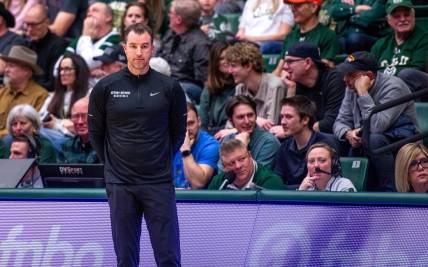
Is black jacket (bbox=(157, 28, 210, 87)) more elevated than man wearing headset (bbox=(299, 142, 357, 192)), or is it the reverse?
black jacket (bbox=(157, 28, 210, 87))

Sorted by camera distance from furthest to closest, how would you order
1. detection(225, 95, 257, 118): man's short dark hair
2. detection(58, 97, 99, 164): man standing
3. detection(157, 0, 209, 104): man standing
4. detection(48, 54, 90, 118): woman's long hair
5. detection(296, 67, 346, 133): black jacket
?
detection(157, 0, 209, 104): man standing → detection(48, 54, 90, 118): woman's long hair → detection(58, 97, 99, 164): man standing → detection(296, 67, 346, 133): black jacket → detection(225, 95, 257, 118): man's short dark hair

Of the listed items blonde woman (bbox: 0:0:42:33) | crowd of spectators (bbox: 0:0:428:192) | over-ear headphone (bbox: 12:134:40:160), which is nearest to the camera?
crowd of spectators (bbox: 0:0:428:192)

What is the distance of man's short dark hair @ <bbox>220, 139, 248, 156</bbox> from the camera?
9742mm

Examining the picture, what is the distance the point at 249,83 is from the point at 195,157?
127 cm

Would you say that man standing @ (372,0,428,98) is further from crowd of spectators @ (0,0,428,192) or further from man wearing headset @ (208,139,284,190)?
man wearing headset @ (208,139,284,190)

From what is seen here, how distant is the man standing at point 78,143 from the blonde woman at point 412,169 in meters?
3.25

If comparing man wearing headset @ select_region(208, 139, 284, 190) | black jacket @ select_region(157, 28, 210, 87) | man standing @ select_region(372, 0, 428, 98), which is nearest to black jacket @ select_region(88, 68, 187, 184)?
man wearing headset @ select_region(208, 139, 284, 190)

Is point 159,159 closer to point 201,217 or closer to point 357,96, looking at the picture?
point 201,217

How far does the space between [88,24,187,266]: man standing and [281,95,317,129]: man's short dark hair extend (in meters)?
2.81

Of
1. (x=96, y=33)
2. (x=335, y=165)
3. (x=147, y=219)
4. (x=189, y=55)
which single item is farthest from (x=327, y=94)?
(x=147, y=219)

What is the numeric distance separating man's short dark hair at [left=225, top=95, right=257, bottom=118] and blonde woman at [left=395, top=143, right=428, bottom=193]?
5.64 ft

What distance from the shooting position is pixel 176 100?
305 inches

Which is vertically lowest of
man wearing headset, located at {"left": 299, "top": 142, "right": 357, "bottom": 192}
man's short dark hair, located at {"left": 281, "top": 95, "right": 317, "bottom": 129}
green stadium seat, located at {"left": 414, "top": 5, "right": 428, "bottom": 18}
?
man wearing headset, located at {"left": 299, "top": 142, "right": 357, "bottom": 192}

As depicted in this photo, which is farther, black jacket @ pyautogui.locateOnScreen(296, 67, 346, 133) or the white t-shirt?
the white t-shirt
